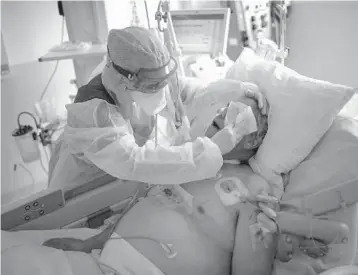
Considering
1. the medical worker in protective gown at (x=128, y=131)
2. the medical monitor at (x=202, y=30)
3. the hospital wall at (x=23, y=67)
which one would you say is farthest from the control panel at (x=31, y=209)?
the medical monitor at (x=202, y=30)

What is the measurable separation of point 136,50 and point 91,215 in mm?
691

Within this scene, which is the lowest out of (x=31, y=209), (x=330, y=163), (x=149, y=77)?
(x=31, y=209)

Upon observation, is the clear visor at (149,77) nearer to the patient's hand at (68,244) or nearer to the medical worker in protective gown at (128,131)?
the medical worker in protective gown at (128,131)

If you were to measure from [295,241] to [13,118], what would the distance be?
203cm

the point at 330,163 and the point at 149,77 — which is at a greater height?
the point at 149,77

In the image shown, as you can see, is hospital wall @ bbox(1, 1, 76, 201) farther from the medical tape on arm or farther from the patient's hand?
the medical tape on arm

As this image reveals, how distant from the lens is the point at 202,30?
87.4 inches

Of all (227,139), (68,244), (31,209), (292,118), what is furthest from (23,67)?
(292,118)

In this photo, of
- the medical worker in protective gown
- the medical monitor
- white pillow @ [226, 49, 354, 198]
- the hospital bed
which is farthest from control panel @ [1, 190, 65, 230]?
the medical monitor

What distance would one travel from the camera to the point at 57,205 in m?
1.37

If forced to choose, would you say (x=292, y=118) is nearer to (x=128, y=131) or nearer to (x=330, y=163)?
(x=330, y=163)

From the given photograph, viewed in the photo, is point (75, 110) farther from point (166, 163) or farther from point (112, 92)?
point (166, 163)

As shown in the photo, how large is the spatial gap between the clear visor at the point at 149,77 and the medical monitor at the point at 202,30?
95 cm

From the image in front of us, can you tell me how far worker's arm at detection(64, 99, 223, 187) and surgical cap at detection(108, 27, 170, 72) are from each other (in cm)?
18
